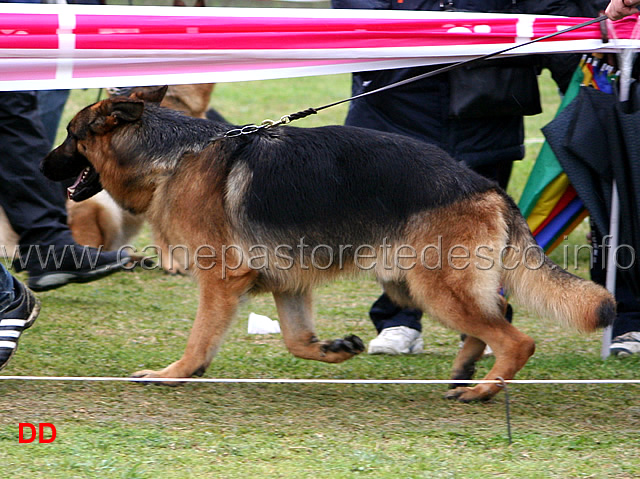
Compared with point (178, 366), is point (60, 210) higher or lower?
higher

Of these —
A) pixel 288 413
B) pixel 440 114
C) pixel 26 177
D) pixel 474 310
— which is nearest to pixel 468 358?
pixel 474 310

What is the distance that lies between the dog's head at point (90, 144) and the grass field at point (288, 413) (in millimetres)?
939

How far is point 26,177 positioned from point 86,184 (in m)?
1.18

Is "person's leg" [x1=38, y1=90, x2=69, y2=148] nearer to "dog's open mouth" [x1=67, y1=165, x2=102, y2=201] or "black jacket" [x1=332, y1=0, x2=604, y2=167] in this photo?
"dog's open mouth" [x1=67, y1=165, x2=102, y2=201]

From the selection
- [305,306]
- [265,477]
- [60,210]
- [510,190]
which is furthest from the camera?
[510,190]

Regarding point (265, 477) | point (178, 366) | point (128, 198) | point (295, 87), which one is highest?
point (295, 87)

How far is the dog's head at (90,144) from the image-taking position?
3.85 metres

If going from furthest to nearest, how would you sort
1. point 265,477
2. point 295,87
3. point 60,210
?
1. point 295,87
2. point 60,210
3. point 265,477

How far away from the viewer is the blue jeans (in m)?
3.81

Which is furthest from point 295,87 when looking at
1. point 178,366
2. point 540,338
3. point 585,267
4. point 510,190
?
point 178,366

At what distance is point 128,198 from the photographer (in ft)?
13.0

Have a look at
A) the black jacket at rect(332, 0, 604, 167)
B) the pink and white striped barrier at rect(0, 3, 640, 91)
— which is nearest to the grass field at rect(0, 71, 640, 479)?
the black jacket at rect(332, 0, 604, 167)

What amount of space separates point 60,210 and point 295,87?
9337 millimetres

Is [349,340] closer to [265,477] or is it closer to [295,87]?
[265,477]
